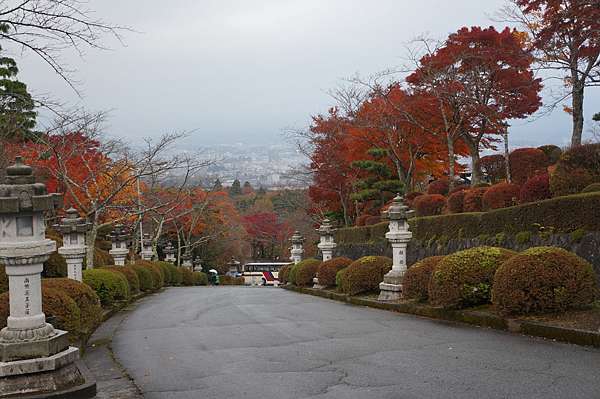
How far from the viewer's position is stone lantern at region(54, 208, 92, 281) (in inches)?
530

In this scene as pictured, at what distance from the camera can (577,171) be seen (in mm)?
16047

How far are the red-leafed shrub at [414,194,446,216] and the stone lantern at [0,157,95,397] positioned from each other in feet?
67.6

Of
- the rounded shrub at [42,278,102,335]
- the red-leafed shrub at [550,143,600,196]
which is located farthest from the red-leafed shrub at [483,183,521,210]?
the rounded shrub at [42,278,102,335]

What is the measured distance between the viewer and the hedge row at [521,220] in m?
13.6

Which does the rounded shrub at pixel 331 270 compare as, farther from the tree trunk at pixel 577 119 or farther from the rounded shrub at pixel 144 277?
the tree trunk at pixel 577 119

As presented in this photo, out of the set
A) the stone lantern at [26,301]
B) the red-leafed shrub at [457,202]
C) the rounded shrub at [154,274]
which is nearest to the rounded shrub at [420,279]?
the stone lantern at [26,301]

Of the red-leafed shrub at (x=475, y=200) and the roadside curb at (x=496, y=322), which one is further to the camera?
the red-leafed shrub at (x=475, y=200)

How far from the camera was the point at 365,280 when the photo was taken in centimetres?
1694

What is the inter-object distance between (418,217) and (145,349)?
666 inches

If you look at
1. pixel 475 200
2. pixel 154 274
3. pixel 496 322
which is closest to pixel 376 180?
pixel 475 200

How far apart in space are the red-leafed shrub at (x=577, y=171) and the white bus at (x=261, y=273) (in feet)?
137

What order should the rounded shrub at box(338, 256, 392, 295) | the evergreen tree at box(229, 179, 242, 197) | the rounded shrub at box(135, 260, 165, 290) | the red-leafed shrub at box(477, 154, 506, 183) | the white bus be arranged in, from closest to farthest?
the rounded shrub at box(338, 256, 392, 295), the rounded shrub at box(135, 260, 165, 290), the red-leafed shrub at box(477, 154, 506, 183), the white bus, the evergreen tree at box(229, 179, 242, 197)

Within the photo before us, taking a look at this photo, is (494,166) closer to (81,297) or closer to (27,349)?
(81,297)

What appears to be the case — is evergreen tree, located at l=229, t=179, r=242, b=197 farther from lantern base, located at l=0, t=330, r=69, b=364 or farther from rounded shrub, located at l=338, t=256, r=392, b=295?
lantern base, located at l=0, t=330, r=69, b=364
